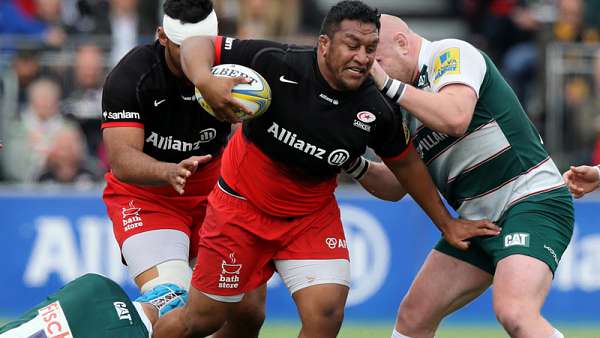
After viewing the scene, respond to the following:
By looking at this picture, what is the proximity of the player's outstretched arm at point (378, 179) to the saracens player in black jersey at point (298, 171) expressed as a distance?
395 mm

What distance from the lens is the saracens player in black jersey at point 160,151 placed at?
770 cm

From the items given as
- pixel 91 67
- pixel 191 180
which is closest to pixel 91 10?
pixel 91 67

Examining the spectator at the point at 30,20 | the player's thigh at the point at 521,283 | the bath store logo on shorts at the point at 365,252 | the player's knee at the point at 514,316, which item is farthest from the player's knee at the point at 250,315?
the spectator at the point at 30,20

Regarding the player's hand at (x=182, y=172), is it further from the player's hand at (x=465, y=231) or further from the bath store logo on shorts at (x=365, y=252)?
the bath store logo on shorts at (x=365, y=252)

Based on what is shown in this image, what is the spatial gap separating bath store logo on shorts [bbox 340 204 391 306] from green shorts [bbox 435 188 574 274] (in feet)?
16.2

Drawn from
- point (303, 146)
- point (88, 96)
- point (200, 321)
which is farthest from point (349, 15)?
point (88, 96)

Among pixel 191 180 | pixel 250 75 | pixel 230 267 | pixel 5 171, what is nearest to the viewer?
pixel 250 75

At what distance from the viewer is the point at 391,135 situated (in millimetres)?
7195

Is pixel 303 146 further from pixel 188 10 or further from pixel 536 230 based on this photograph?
pixel 536 230

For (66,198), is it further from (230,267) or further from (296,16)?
(230,267)

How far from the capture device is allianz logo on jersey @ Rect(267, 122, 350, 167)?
23.4 feet

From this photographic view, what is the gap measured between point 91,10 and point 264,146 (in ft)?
24.9

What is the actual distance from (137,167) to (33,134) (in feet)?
19.5

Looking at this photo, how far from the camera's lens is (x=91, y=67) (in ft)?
44.1
